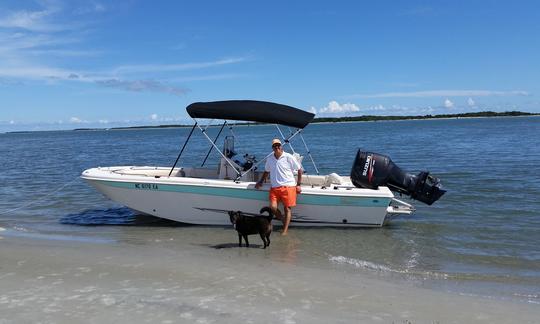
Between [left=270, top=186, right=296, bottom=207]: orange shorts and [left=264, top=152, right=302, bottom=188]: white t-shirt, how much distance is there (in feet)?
0.24

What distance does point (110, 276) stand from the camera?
5.69m

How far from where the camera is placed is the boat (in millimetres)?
8672

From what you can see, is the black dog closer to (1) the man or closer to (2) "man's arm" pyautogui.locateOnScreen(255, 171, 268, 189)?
(1) the man

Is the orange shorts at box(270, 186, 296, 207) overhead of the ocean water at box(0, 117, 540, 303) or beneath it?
overhead

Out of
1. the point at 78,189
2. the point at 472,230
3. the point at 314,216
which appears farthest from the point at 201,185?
the point at 78,189

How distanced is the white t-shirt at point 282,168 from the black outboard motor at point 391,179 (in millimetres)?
1473

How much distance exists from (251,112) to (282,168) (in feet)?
4.28

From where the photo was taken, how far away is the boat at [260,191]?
8.67m

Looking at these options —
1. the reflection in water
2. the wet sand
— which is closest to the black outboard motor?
the wet sand

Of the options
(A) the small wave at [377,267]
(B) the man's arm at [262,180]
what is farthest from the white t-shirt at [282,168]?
(A) the small wave at [377,267]

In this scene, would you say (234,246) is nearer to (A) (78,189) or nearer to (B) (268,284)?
(B) (268,284)

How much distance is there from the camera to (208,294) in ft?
16.4

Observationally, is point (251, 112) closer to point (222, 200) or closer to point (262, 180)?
point (262, 180)

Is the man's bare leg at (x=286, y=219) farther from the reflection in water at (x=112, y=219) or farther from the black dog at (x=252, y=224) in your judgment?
the reflection in water at (x=112, y=219)
